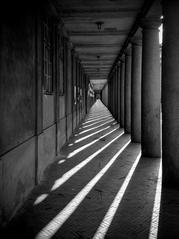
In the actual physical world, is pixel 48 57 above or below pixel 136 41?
below

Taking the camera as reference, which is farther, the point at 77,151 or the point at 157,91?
the point at 77,151

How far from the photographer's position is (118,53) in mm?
18188

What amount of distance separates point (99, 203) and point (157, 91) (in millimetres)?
5159

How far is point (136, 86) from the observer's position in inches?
471

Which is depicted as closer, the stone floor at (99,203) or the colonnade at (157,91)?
the stone floor at (99,203)

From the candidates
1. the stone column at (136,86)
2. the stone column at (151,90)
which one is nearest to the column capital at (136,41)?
the stone column at (136,86)

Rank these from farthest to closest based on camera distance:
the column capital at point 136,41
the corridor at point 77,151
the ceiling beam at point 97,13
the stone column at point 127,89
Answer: the stone column at point 127,89 < the column capital at point 136,41 < the ceiling beam at point 97,13 < the corridor at point 77,151

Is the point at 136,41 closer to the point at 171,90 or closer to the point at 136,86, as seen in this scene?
the point at 136,86

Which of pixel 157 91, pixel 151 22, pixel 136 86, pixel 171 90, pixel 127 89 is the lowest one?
pixel 171 90

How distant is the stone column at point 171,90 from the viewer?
19.9 ft

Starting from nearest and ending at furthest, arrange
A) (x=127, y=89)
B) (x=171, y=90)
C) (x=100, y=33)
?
(x=171, y=90)
(x=100, y=33)
(x=127, y=89)

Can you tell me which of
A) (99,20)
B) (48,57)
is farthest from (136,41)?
(48,57)

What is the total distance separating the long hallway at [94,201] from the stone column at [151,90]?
2.01 feet

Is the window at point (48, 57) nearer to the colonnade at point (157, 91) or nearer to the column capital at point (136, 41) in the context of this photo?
the colonnade at point (157, 91)
